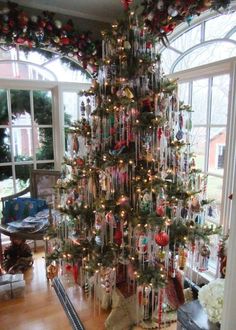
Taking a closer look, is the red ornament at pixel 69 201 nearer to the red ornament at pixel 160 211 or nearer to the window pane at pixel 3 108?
the red ornament at pixel 160 211

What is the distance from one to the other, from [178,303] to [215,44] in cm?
214

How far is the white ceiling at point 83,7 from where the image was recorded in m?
2.58

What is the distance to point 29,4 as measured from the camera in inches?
101

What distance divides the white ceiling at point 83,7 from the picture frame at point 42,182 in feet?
5.60

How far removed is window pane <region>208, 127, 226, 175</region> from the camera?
2080 millimetres

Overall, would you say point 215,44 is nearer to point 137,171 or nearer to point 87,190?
point 137,171

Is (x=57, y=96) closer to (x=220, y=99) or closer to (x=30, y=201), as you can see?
(x=30, y=201)

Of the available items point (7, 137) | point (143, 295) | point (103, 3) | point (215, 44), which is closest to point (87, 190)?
point (143, 295)

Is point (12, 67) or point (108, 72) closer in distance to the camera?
point (108, 72)

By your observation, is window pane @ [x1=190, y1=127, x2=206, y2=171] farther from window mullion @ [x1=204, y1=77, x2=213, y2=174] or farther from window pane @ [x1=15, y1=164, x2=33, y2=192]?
window pane @ [x1=15, y1=164, x2=33, y2=192]

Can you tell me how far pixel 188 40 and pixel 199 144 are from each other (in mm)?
969

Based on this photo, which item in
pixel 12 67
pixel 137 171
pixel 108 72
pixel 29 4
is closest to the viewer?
pixel 137 171

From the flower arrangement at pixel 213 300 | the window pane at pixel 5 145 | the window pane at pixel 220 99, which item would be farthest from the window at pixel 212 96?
the window pane at pixel 5 145

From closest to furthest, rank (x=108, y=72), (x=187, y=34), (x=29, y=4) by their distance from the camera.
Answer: (x=108, y=72)
(x=187, y=34)
(x=29, y=4)
